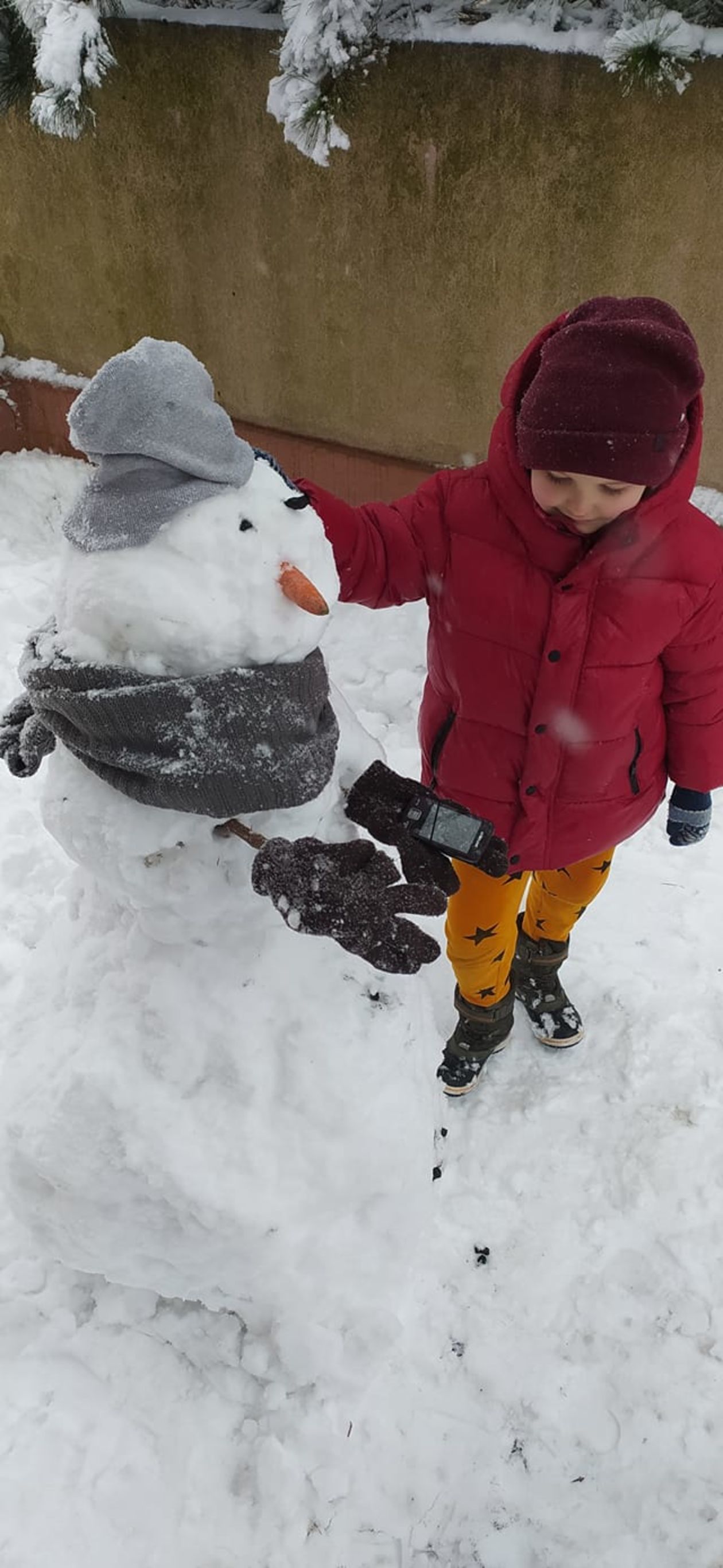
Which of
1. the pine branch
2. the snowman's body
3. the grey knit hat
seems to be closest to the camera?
the grey knit hat

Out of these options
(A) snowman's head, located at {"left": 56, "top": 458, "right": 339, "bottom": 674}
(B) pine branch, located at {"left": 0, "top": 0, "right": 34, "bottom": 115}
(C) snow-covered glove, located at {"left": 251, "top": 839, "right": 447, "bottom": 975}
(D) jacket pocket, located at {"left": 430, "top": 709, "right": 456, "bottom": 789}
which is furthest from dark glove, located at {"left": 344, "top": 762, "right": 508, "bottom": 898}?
(B) pine branch, located at {"left": 0, "top": 0, "right": 34, "bottom": 115}

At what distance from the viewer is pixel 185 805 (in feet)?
3.59

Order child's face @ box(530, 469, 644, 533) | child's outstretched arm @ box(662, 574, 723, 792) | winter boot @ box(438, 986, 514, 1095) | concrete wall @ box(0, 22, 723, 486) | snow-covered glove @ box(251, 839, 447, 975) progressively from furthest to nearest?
concrete wall @ box(0, 22, 723, 486)
winter boot @ box(438, 986, 514, 1095)
child's outstretched arm @ box(662, 574, 723, 792)
child's face @ box(530, 469, 644, 533)
snow-covered glove @ box(251, 839, 447, 975)

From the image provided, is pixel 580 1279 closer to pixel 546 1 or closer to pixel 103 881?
pixel 103 881

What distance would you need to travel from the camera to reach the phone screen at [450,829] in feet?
4.25

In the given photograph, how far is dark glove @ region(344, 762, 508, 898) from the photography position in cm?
128

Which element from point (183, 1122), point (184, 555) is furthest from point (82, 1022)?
point (184, 555)

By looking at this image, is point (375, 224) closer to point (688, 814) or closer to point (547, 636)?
point (547, 636)

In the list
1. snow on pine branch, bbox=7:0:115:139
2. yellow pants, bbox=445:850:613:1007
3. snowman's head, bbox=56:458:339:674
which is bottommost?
yellow pants, bbox=445:850:613:1007

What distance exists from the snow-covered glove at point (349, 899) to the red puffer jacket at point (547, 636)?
606mm

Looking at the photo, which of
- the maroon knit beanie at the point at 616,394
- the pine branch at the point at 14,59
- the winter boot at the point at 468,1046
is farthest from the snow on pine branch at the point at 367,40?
the winter boot at the point at 468,1046

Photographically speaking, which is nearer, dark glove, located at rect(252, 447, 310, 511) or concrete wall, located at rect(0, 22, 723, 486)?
dark glove, located at rect(252, 447, 310, 511)

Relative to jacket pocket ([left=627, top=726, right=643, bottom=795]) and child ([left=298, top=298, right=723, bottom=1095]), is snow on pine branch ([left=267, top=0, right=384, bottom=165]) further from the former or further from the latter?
jacket pocket ([left=627, top=726, right=643, bottom=795])

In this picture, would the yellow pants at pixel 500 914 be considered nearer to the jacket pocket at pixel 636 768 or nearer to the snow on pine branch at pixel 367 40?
the jacket pocket at pixel 636 768
